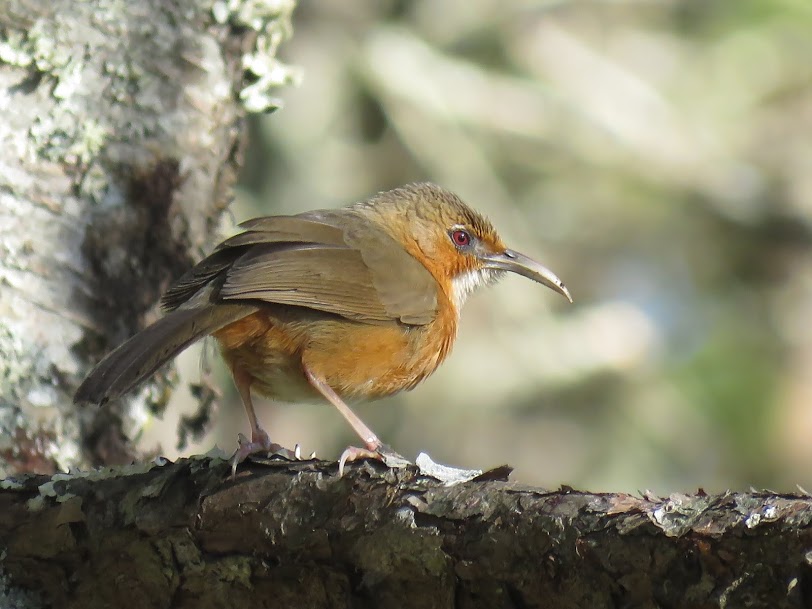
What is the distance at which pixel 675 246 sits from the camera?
8039 millimetres

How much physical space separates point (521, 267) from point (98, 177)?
201cm

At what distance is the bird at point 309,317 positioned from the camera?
3.64 metres

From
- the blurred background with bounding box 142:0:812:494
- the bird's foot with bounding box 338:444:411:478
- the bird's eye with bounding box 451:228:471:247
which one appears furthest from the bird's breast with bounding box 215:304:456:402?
the blurred background with bounding box 142:0:812:494

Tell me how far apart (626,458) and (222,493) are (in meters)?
4.67

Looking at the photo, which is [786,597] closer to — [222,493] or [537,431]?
[222,493]

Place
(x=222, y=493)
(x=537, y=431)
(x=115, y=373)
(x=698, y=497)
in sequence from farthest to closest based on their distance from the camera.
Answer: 1. (x=537, y=431)
2. (x=115, y=373)
3. (x=222, y=493)
4. (x=698, y=497)

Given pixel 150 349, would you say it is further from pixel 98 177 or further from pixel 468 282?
pixel 468 282

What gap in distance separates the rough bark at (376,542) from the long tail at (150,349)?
244 millimetres

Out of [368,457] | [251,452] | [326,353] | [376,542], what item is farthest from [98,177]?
[376,542]

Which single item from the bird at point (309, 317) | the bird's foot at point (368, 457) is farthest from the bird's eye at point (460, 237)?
the bird's foot at point (368, 457)

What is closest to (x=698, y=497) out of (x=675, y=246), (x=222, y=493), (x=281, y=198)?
(x=222, y=493)

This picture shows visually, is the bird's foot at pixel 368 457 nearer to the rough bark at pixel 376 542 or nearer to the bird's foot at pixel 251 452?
the rough bark at pixel 376 542

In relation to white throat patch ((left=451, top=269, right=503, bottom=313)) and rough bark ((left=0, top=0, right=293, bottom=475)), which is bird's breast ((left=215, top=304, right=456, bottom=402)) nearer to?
rough bark ((left=0, top=0, right=293, bottom=475))

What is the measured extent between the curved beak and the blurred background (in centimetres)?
160
